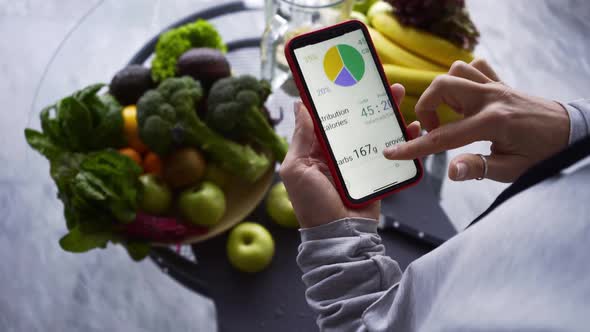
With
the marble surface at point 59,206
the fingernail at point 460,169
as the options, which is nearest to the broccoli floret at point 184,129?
the marble surface at point 59,206

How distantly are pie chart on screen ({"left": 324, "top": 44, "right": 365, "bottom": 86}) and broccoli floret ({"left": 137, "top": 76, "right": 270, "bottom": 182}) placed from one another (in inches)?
11.6

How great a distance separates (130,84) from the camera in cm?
93

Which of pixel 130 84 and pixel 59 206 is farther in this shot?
A: pixel 59 206

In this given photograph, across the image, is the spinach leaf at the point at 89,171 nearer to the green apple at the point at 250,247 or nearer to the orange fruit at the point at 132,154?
the orange fruit at the point at 132,154

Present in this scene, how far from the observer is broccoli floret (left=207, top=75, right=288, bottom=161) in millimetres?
892

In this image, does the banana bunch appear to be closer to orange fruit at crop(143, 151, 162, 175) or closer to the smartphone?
the smartphone

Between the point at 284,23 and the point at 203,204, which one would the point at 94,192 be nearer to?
the point at 203,204

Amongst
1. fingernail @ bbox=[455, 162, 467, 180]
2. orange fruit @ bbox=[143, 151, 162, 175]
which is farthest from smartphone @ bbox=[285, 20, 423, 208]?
orange fruit @ bbox=[143, 151, 162, 175]

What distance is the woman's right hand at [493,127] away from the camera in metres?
0.51

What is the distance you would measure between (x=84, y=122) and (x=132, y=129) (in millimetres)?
86

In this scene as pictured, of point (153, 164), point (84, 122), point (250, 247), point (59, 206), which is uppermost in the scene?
point (84, 122)

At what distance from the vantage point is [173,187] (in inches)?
35.9

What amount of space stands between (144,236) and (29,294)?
555 millimetres

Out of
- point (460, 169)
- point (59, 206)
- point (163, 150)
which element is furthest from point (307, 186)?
point (59, 206)
